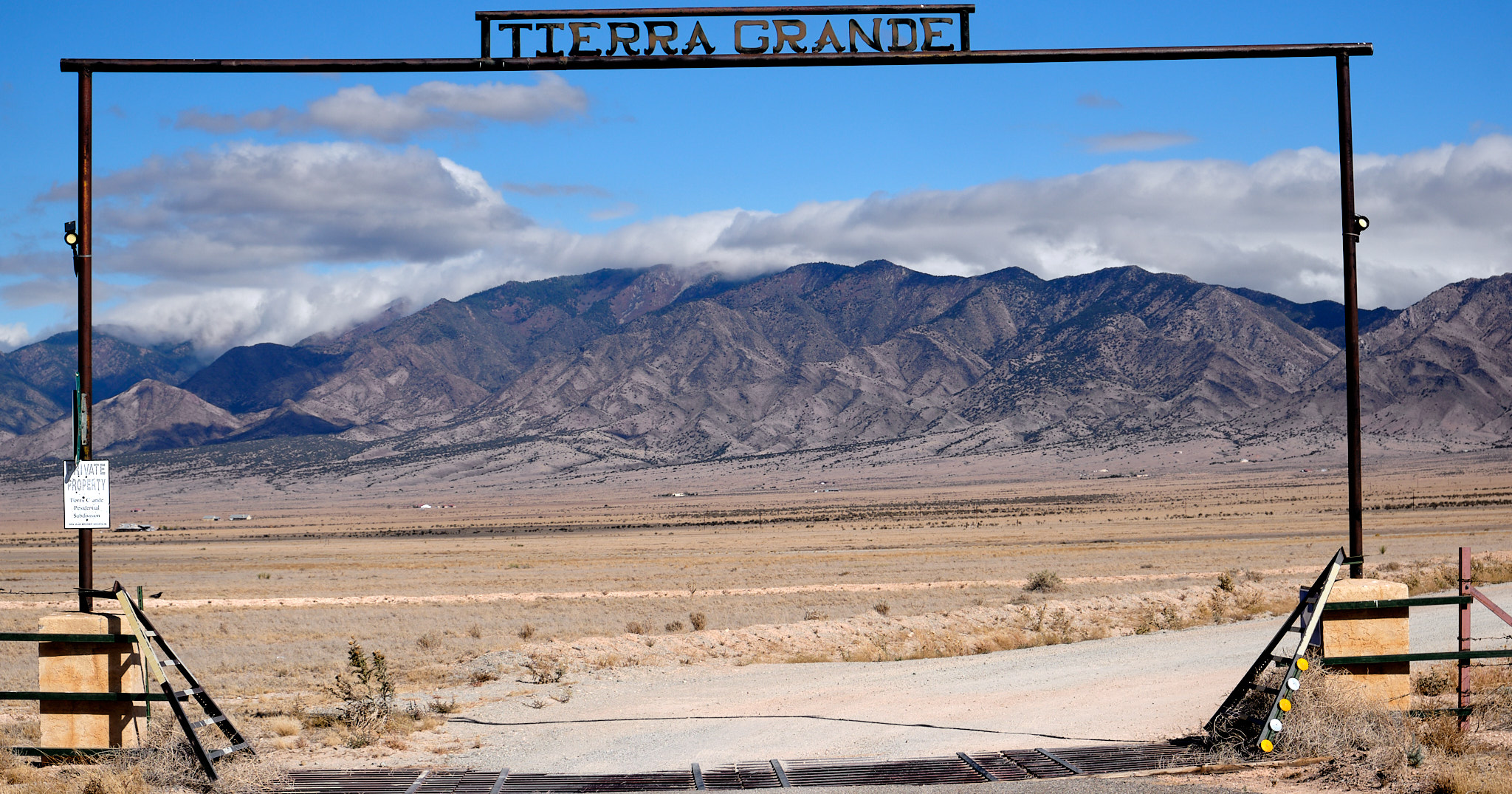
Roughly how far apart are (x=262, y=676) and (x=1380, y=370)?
202411 mm

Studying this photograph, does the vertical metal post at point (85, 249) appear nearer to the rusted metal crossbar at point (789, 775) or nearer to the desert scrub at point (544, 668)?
the rusted metal crossbar at point (789, 775)

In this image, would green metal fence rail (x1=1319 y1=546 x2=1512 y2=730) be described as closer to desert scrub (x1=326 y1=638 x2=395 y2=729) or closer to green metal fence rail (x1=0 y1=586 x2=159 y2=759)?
desert scrub (x1=326 y1=638 x2=395 y2=729)

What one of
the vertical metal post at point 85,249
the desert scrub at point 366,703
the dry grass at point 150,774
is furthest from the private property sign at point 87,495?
the desert scrub at point 366,703

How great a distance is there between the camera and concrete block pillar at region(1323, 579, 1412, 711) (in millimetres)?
10617

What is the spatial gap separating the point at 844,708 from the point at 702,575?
31.4 meters

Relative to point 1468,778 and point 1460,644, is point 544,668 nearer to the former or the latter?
point 1460,644

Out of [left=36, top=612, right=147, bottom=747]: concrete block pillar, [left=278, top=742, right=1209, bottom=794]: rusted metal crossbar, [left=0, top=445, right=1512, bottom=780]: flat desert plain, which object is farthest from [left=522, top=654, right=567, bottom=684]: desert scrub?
[left=36, top=612, right=147, bottom=747]: concrete block pillar

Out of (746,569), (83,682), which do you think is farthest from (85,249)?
(746,569)

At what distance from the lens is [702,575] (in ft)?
147

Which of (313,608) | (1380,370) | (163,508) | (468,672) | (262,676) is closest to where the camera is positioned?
(468,672)

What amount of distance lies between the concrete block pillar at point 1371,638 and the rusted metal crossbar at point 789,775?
5.00 ft

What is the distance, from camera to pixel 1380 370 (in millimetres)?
192125

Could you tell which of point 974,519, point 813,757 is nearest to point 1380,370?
point 974,519

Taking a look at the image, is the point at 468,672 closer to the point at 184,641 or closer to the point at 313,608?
the point at 184,641
